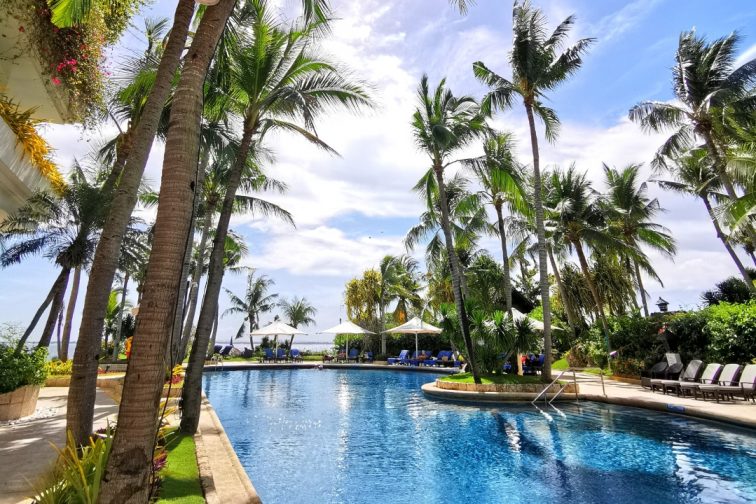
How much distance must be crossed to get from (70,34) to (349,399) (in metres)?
→ 13.5

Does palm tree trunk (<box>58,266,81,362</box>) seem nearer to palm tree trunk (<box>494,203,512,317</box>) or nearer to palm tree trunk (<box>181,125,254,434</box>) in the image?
palm tree trunk (<box>181,125,254,434</box>)

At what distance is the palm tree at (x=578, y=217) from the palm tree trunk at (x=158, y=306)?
20.3 m

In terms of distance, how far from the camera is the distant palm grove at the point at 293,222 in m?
3.36

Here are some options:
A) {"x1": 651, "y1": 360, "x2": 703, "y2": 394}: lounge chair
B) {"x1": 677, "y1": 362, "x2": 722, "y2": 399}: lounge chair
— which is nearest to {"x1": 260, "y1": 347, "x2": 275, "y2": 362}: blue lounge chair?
{"x1": 651, "y1": 360, "x2": 703, "y2": 394}: lounge chair

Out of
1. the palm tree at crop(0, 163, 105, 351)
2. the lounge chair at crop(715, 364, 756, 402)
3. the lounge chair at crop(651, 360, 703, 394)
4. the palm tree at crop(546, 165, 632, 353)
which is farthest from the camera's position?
the palm tree at crop(546, 165, 632, 353)

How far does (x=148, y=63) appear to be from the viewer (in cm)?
805

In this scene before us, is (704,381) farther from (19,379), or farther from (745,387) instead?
(19,379)

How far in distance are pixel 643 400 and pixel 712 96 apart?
39.7 feet

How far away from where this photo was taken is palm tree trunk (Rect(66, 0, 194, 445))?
4.55 meters

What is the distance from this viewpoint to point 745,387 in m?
11.7

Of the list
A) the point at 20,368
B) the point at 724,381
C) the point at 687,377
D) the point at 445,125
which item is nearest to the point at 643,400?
the point at 724,381

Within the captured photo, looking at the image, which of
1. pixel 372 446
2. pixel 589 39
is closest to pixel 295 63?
pixel 372 446

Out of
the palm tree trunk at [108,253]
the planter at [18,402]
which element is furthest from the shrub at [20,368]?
the palm tree trunk at [108,253]

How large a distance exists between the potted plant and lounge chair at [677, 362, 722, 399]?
1680 cm
